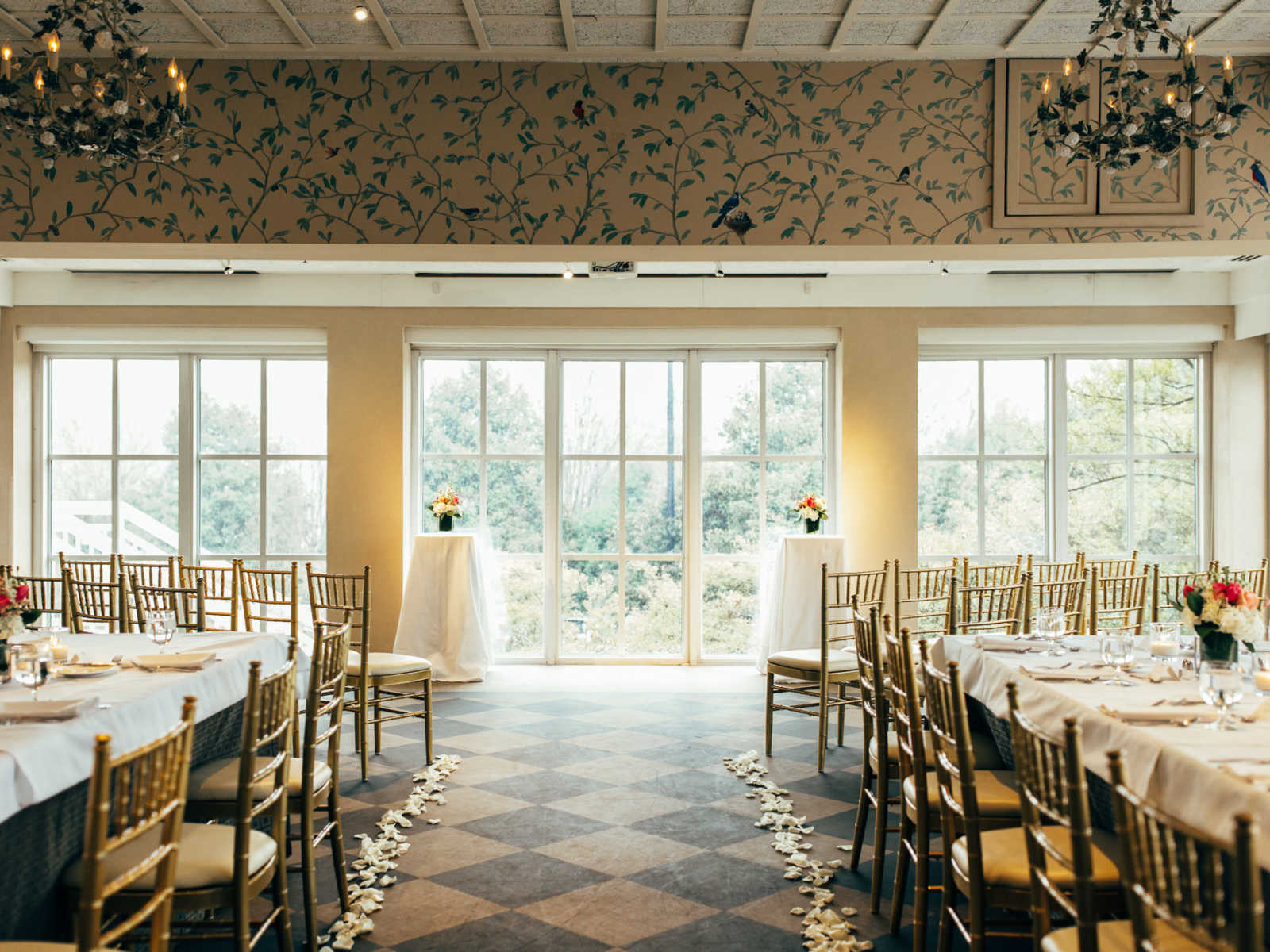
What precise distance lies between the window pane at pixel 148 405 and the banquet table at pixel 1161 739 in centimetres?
687

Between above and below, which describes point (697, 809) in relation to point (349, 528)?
below

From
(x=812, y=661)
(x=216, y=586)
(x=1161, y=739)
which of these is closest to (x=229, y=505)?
(x=216, y=586)

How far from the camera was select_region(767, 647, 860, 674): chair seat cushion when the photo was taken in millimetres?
5383

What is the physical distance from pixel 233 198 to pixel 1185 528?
7.54 meters

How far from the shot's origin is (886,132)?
4590 millimetres

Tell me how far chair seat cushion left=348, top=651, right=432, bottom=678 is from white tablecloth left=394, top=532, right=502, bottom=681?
1842 millimetres

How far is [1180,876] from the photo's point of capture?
1.58m

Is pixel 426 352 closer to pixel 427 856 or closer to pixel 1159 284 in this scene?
pixel 427 856

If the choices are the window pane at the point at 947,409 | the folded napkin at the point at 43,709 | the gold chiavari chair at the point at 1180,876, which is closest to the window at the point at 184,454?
the window pane at the point at 947,409

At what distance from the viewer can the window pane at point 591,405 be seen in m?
8.25

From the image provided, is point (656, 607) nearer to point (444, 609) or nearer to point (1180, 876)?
point (444, 609)

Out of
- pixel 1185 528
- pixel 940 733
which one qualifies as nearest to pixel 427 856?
pixel 940 733

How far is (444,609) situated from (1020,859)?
559cm

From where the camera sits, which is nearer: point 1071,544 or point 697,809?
point 697,809
